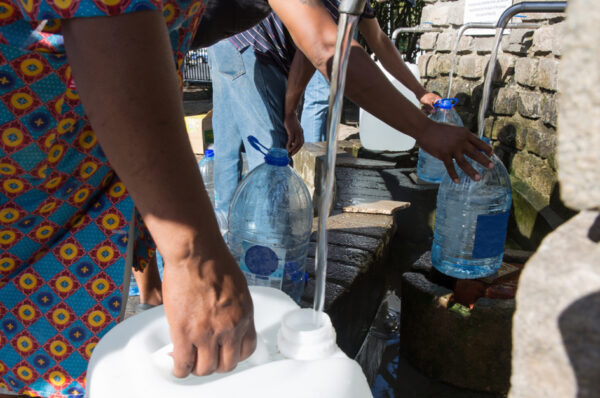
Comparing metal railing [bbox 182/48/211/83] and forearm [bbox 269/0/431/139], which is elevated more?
forearm [bbox 269/0/431/139]

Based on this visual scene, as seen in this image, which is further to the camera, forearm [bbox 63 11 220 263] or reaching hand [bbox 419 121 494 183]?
reaching hand [bbox 419 121 494 183]

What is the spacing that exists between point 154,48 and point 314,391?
68 cm

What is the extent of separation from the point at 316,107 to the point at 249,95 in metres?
1.43

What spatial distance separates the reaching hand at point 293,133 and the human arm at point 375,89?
1.02m

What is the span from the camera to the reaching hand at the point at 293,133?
102 inches

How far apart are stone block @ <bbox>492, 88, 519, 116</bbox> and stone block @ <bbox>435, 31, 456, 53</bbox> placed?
1276 mm

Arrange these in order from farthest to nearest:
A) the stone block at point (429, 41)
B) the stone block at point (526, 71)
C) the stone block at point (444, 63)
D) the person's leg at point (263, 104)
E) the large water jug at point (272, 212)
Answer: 1. the stone block at point (429, 41)
2. the stone block at point (444, 63)
3. the stone block at point (526, 71)
4. the person's leg at point (263, 104)
5. the large water jug at point (272, 212)

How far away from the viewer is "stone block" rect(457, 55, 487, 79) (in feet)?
17.0

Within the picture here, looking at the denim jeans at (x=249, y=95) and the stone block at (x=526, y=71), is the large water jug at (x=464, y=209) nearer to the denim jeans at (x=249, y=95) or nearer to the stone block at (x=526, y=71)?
the denim jeans at (x=249, y=95)

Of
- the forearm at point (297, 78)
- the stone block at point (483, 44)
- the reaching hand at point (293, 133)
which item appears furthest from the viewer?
the stone block at point (483, 44)

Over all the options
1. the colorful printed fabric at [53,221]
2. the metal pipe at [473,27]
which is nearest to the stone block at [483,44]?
the metal pipe at [473,27]

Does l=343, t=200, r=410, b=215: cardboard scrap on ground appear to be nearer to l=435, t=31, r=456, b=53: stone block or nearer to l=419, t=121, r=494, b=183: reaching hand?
l=419, t=121, r=494, b=183: reaching hand

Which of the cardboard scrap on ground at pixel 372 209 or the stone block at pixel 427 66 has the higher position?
the stone block at pixel 427 66

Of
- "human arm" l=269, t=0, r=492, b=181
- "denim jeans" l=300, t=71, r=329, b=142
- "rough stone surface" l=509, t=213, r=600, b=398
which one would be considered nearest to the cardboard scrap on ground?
"denim jeans" l=300, t=71, r=329, b=142
